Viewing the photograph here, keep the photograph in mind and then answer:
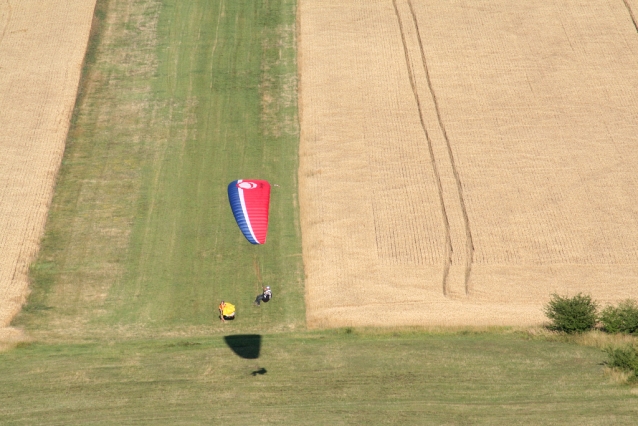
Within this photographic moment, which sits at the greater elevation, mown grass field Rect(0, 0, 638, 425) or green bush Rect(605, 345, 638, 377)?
green bush Rect(605, 345, 638, 377)

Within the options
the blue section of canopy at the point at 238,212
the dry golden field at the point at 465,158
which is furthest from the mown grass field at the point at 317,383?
the blue section of canopy at the point at 238,212

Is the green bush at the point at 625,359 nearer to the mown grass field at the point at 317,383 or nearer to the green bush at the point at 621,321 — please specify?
the mown grass field at the point at 317,383

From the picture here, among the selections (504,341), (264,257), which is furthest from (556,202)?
(264,257)

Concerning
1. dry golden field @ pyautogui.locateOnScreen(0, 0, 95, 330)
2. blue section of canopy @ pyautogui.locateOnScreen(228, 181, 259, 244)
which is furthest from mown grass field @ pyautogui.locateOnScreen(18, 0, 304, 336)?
blue section of canopy @ pyautogui.locateOnScreen(228, 181, 259, 244)

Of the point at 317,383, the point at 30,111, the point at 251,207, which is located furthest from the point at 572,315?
the point at 30,111

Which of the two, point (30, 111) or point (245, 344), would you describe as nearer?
point (245, 344)

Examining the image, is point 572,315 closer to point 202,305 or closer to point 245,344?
point 245,344

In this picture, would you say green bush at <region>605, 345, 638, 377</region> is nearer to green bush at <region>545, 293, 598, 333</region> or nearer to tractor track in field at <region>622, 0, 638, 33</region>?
green bush at <region>545, 293, 598, 333</region>
